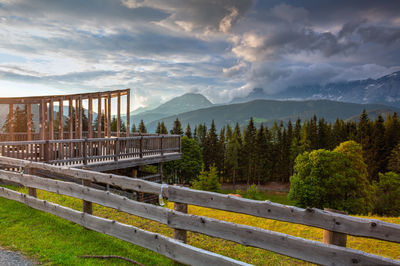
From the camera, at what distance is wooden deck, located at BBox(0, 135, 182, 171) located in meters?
12.5

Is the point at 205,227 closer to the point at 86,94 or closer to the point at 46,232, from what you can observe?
the point at 46,232

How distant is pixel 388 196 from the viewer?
134 ft

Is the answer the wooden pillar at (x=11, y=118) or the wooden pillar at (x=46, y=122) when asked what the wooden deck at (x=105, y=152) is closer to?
the wooden pillar at (x=46, y=122)

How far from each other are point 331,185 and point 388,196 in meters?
14.7

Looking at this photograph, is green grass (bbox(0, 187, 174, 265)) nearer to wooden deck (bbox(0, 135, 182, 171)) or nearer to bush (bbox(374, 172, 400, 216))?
wooden deck (bbox(0, 135, 182, 171))

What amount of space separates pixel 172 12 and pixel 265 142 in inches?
2029

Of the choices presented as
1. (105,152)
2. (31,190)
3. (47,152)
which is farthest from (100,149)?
(31,190)

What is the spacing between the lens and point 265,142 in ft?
230

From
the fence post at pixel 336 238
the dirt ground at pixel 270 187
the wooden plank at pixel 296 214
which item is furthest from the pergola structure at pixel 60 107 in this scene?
the dirt ground at pixel 270 187

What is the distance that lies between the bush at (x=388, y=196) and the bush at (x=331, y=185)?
6.90 m

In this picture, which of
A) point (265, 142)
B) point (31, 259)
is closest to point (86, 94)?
point (31, 259)

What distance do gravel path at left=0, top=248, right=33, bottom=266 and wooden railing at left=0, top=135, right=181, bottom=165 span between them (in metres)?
7.89

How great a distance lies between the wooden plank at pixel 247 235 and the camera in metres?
3.28

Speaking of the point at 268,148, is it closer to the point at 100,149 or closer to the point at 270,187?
the point at 270,187
